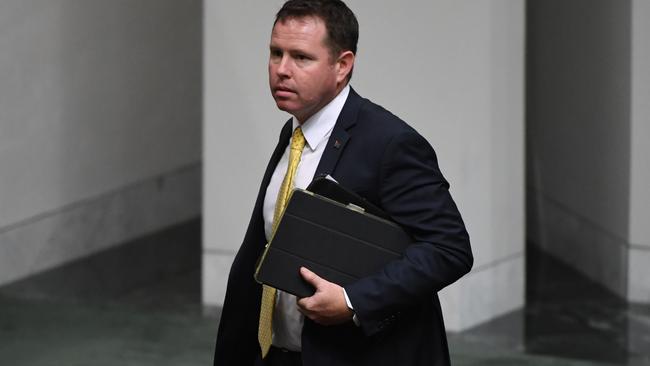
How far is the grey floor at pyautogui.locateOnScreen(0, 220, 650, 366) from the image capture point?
651 centimetres

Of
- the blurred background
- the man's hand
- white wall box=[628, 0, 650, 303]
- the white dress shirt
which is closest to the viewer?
the man's hand

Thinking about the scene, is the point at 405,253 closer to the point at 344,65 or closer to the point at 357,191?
the point at 357,191

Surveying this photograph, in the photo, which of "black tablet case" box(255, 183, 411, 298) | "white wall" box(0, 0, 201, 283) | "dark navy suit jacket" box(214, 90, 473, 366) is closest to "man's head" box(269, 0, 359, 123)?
"dark navy suit jacket" box(214, 90, 473, 366)

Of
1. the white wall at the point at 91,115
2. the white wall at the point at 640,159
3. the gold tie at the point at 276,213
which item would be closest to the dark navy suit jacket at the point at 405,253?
the gold tie at the point at 276,213

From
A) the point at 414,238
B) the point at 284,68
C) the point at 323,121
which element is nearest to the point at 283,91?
the point at 284,68

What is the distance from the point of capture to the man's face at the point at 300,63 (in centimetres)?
342

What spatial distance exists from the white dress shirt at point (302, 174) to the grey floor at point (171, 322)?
9.18 feet

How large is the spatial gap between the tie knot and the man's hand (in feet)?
1.26

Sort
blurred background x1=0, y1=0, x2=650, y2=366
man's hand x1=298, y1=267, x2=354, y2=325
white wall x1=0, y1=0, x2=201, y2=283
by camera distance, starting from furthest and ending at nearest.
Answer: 1. white wall x1=0, y1=0, x2=201, y2=283
2. blurred background x1=0, y1=0, x2=650, y2=366
3. man's hand x1=298, y1=267, x2=354, y2=325

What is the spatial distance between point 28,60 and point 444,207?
4.89m

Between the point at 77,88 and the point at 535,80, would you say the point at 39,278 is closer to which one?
the point at 77,88

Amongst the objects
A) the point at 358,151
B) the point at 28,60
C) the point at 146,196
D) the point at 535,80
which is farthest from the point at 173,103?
the point at 358,151

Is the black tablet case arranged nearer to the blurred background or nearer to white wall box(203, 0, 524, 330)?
the blurred background

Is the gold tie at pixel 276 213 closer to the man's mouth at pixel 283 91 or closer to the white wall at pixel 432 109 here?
the man's mouth at pixel 283 91
